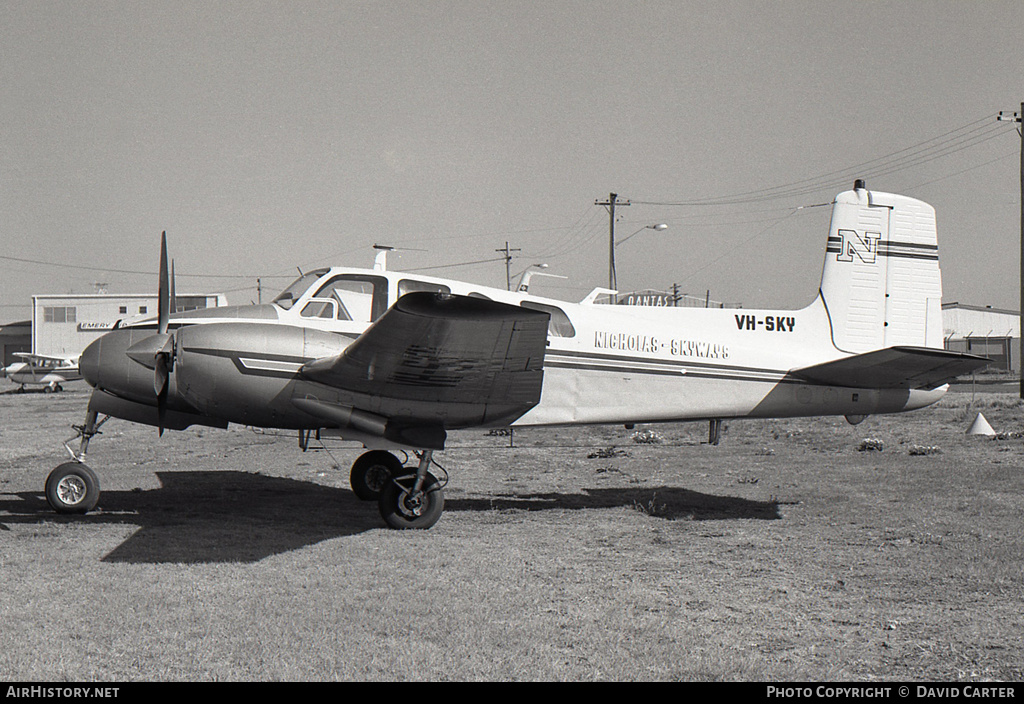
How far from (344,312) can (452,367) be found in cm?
184

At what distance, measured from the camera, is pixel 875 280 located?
10.6 m

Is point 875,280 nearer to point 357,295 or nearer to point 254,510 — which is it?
point 357,295

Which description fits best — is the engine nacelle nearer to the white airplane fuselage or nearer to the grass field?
the white airplane fuselage

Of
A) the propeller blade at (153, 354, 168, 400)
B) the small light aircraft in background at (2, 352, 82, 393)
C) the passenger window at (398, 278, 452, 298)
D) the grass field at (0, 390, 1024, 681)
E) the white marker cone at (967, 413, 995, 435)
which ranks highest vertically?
the passenger window at (398, 278, 452, 298)

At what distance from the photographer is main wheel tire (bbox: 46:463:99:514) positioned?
900 cm

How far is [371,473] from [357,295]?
2.86m

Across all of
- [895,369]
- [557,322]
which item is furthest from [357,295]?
[895,369]

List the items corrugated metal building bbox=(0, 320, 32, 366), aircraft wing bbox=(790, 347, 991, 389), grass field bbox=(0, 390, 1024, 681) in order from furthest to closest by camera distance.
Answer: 1. corrugated metal building bbox=(0, 320, 32, 366)
2. aircraft wing bbox=(790, 347, 991, 389)
3. grass field bbox=(0, 390, 1024, 681)

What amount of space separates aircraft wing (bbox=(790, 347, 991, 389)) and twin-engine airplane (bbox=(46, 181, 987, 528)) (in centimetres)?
3

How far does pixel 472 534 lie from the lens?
27.7 feet

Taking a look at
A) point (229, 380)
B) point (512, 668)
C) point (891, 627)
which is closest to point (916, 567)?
point (891, 627)

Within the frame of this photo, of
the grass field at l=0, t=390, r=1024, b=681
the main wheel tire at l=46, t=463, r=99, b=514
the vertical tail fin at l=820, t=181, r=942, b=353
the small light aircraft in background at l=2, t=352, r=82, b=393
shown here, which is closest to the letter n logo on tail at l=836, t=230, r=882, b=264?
the vertical tail fin at l=820, t=181, r=942, b=353

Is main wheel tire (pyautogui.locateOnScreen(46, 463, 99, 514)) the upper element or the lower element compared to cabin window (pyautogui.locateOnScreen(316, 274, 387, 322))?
lower

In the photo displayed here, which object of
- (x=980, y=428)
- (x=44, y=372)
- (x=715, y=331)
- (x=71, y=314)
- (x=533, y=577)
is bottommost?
(x=44, y=372)
